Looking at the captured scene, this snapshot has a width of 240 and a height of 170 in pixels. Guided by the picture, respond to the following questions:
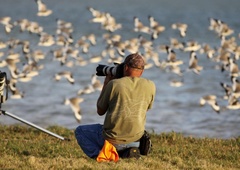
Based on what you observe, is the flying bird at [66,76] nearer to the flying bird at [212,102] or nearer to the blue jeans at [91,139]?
the flying bird at [212,102]

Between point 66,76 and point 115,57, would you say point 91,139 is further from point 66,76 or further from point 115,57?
point 115,57

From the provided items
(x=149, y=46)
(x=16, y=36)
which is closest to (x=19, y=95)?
(x=149, y=46)

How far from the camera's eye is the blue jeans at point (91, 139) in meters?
7.19

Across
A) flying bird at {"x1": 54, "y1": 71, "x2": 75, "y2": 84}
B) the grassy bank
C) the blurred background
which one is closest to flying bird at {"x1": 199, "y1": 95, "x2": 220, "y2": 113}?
the blurred background

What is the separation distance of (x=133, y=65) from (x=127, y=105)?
347mm

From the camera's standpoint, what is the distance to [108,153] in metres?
6.97

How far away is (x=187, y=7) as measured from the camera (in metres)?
39.4

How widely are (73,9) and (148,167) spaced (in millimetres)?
31183

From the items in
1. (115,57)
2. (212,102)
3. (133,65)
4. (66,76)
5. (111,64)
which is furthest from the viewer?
(115,57)

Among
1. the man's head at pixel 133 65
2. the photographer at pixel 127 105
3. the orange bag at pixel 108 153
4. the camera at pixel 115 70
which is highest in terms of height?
the man's head at pixel 133 65

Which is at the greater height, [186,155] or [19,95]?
[186,155]

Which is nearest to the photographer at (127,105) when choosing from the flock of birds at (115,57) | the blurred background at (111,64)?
the blurred background at (111,64)

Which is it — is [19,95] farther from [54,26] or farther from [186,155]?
[54,26]

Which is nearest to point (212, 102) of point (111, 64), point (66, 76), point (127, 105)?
point (66, 76)
